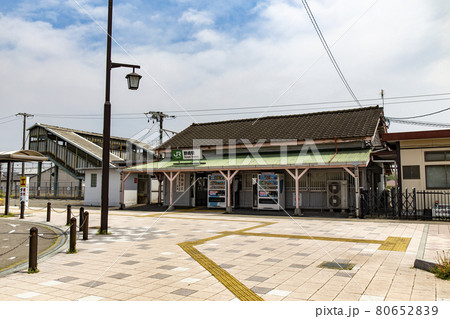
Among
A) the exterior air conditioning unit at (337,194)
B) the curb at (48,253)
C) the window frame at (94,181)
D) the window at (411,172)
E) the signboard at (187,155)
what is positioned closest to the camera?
the curb at (48,253)

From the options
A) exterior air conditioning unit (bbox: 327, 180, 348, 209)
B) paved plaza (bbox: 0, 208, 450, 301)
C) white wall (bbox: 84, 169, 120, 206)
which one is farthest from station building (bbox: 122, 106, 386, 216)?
paved plaza (bbox: 0, 208, 450, 301)

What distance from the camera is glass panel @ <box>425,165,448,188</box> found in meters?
15.5

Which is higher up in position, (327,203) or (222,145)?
(222,145)

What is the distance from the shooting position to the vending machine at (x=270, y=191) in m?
19.8

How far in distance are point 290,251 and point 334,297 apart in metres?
3.56

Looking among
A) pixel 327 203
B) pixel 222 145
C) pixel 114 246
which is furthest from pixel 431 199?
pixel 114 246

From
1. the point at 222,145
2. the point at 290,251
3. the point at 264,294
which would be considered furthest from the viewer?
the point at 222,145

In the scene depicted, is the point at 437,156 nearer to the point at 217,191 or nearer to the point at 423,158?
the point at 423,158

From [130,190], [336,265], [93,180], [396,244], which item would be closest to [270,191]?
[396,244]

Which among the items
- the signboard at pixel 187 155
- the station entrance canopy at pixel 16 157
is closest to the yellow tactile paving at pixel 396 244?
the signboard at pixel 187 155

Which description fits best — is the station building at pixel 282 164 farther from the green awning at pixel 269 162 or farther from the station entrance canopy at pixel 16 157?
the station entrance canopy at pixel 16 157
